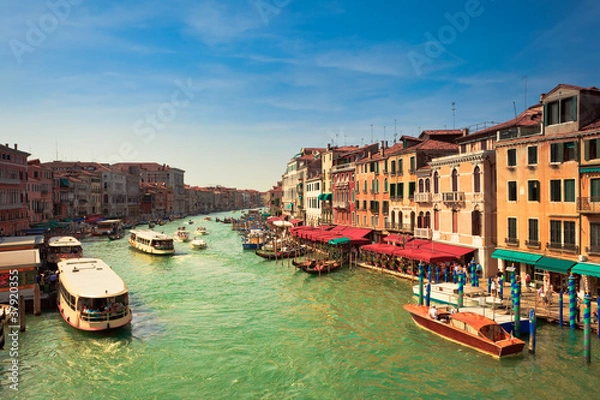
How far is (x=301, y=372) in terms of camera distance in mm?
17234

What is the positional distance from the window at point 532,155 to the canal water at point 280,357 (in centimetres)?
945

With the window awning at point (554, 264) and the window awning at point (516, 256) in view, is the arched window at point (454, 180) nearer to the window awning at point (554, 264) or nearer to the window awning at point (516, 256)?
the window awning at point (516, 256)

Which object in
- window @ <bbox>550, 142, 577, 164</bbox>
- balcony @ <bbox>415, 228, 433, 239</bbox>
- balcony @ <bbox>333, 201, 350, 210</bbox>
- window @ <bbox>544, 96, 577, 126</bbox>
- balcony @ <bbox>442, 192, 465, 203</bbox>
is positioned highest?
window @ <bbox>544, 96, 577, 126</bbox>

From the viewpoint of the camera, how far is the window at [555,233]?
2362cm

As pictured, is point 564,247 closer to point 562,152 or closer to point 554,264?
point 554,264

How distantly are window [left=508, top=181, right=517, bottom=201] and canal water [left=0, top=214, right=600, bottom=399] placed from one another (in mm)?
8531

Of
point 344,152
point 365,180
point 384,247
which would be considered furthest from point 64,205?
point 384,247

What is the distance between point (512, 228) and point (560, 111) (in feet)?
23.3

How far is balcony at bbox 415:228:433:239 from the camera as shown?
3494 cm

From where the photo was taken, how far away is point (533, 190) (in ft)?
82.4

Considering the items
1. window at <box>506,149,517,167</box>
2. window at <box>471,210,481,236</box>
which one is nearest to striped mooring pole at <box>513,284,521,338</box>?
window at <box>506,149,517,167</box>

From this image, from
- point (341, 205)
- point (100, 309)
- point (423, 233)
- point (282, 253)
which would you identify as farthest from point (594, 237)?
point (341, 205)

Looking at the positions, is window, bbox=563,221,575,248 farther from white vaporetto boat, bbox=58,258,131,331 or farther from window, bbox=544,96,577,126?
white vaporetto boat, bbox=58,258,131,331

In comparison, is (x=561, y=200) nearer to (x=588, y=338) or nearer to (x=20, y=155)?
(x=588, y=338)
